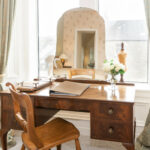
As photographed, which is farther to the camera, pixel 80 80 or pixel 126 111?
pixel 80 80

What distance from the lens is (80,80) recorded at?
8.79ft

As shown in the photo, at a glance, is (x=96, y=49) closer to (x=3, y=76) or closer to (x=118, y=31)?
(x=118, y=31)

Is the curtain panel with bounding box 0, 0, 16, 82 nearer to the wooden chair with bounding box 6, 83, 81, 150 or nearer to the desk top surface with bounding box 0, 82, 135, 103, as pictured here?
the desk top surface with bounding box 0, 82, 135, 103

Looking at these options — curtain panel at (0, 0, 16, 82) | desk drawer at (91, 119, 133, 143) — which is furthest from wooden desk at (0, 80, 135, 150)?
curtain panel at (0, 0, 16, 82)

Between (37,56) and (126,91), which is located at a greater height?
(37,56)

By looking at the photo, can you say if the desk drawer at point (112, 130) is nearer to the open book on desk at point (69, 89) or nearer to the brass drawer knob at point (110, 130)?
the brass drawer knob at point (110, 130)

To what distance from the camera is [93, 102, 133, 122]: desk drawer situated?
68.9 inches

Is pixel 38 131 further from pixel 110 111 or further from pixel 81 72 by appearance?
pixel 81 72

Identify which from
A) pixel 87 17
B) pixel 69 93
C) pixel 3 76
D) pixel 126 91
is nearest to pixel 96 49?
pixel 87 17

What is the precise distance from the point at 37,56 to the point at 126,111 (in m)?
1.97

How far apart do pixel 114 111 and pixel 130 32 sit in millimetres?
1576

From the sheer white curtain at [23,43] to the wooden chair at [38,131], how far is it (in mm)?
1351

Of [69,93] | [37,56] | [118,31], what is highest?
[118,31]

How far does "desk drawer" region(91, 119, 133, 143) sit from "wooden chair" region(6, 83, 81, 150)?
0.16 meters
